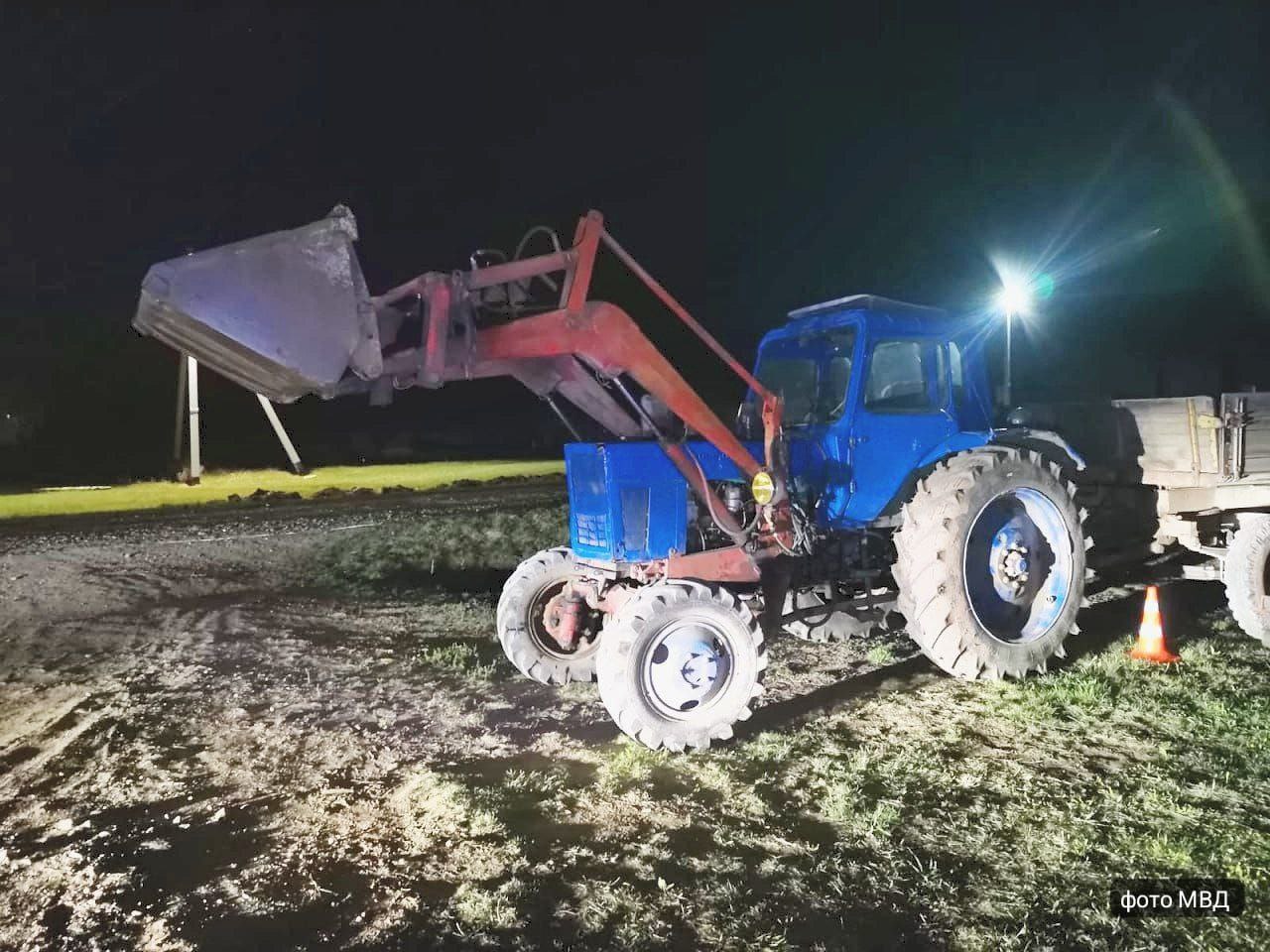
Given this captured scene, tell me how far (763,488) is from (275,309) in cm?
311

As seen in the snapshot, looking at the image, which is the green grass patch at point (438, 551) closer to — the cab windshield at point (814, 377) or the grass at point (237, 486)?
the cab windshield at point (814, 377)

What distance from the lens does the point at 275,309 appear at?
4.49m

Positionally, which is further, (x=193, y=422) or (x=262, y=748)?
(x=193, y=422)

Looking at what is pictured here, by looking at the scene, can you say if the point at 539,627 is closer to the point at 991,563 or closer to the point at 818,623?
the point at 818,623

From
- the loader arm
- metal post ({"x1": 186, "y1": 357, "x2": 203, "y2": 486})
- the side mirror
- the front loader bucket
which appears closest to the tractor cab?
the side mirror

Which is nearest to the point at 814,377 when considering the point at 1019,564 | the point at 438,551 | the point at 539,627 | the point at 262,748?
the point at 1019,564

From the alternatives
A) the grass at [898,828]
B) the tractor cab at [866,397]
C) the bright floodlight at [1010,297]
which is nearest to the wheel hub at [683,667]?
the grass at [898,828]

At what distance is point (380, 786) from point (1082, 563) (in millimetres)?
5259

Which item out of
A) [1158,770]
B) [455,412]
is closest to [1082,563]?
[1158,770]

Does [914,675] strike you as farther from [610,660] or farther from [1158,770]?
[610,660]

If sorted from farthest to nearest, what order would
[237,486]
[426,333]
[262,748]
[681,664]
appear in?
[237,486] < [262,748] < [681,664] < [426,333]

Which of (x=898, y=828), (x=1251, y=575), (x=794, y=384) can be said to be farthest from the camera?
(x=1251, y=575)

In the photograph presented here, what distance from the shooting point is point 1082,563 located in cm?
698

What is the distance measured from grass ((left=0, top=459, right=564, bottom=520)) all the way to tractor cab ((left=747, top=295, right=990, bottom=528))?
1402 cm
